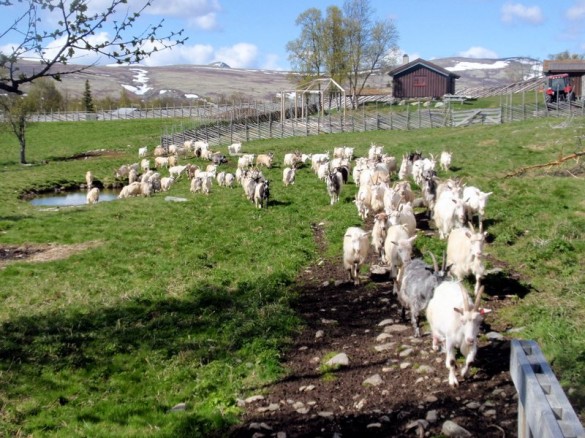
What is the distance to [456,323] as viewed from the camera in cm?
686

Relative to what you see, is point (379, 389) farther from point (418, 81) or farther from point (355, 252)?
point (418, 81)

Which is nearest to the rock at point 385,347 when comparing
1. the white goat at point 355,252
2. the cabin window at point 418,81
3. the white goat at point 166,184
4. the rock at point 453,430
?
the rock at point 453,430

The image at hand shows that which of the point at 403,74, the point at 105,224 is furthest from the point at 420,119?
the point at 105,224

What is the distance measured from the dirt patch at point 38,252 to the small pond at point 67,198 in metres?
11.0

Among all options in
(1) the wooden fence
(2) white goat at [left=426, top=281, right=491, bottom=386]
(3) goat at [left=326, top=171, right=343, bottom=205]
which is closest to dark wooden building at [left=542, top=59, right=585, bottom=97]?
(1) the wooden fence

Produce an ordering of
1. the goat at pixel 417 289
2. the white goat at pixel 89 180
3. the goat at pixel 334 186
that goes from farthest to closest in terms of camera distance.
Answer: the white goat at pixel 89 180 < the goat at pixel 334 186 < the goat at pixel 417 289

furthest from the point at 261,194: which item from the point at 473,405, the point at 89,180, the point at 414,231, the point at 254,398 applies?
the point at 89,180

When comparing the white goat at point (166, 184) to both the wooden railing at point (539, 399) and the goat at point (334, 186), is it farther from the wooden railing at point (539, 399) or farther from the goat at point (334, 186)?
the wooden railing at point (539, 399)

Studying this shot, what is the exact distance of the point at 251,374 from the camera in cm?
788

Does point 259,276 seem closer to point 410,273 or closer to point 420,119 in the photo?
point 410,273

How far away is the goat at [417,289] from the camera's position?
8414mm

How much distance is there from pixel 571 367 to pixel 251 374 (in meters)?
3.94

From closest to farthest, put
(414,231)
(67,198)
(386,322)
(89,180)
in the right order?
(386,322)
(414,231)
(67,198)
(89,180)

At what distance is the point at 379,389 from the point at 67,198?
25970mm
